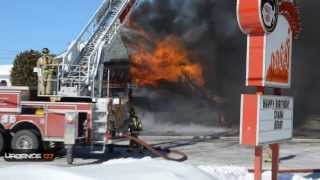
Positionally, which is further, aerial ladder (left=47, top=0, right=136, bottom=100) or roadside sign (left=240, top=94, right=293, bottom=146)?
aerial ladder (left=47, top=0, right=136, bottom=100)

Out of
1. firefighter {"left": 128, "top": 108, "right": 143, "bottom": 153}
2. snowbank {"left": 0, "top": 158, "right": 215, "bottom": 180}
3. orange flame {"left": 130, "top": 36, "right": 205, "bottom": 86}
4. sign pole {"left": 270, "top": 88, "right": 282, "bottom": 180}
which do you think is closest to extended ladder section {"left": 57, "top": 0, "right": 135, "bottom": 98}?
firefighter {"left": 128, "top": 108, "right": 143, "bottom": 153}

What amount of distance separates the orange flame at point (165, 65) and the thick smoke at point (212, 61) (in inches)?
13.9

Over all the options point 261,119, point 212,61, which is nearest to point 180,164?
point 261,119

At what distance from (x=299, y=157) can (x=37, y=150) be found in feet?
23.2

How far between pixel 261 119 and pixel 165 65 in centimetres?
2137

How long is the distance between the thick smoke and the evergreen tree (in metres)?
17.4

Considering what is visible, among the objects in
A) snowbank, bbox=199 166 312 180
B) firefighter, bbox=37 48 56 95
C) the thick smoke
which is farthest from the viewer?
the thick smoke

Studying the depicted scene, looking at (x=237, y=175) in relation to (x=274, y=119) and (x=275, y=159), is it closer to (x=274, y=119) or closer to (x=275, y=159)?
(x=275, y=159)

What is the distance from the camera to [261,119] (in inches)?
360

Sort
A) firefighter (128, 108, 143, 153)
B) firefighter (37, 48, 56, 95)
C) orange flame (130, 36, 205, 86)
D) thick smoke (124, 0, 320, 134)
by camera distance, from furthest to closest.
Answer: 1. thick smoke (124, 0, 320, 134)
2. orange flame (130, 36, 205, 86)
3. firefighter (37, 48, 56, 95)
4. firefighter (128, 108, 143, 153)

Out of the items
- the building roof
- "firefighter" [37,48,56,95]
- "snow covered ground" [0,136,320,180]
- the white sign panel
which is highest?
the building roof

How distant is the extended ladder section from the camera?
1852 centimetres

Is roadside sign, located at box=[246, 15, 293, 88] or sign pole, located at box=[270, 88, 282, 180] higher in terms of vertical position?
roadside sign, located at box=[246, 15, 293, 88]

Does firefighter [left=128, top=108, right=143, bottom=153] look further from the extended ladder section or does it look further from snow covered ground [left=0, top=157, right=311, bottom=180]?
snow covered ground [left=0, top=157, right=311, bottom=180]
